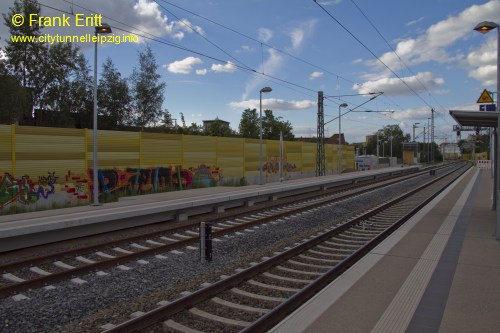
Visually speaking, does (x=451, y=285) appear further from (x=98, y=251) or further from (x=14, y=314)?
(x=98, y=251)

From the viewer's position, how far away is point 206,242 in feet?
27.2

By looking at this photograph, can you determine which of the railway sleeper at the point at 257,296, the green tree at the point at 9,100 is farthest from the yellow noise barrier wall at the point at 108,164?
the green tree at the point at 9,100

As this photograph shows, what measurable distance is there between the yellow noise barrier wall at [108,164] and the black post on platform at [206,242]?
10394 millimetres

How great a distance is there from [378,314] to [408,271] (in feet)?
7.33

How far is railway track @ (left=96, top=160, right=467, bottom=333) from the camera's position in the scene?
5.11 meters

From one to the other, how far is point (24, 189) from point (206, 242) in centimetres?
1077

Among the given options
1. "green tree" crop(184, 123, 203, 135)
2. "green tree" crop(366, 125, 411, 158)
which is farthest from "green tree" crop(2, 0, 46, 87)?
"green tree" crop(366, 125, 411, 158)

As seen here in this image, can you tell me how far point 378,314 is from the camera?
5.09 meters

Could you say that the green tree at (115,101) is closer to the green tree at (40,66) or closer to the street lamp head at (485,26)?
the green tree at (40,66)

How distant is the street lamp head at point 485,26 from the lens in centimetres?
1163

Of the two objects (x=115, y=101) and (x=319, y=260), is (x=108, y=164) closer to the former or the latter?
(x=319, y=260)

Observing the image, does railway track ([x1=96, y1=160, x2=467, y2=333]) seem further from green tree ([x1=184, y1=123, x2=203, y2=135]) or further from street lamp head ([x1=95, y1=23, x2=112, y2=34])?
green tree ([x1=184, y1=123, x2=203, y2=135])

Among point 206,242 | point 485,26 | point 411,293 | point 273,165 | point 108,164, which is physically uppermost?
point 485,26

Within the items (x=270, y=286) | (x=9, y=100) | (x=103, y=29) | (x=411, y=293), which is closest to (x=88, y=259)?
(x=270, y=286)
